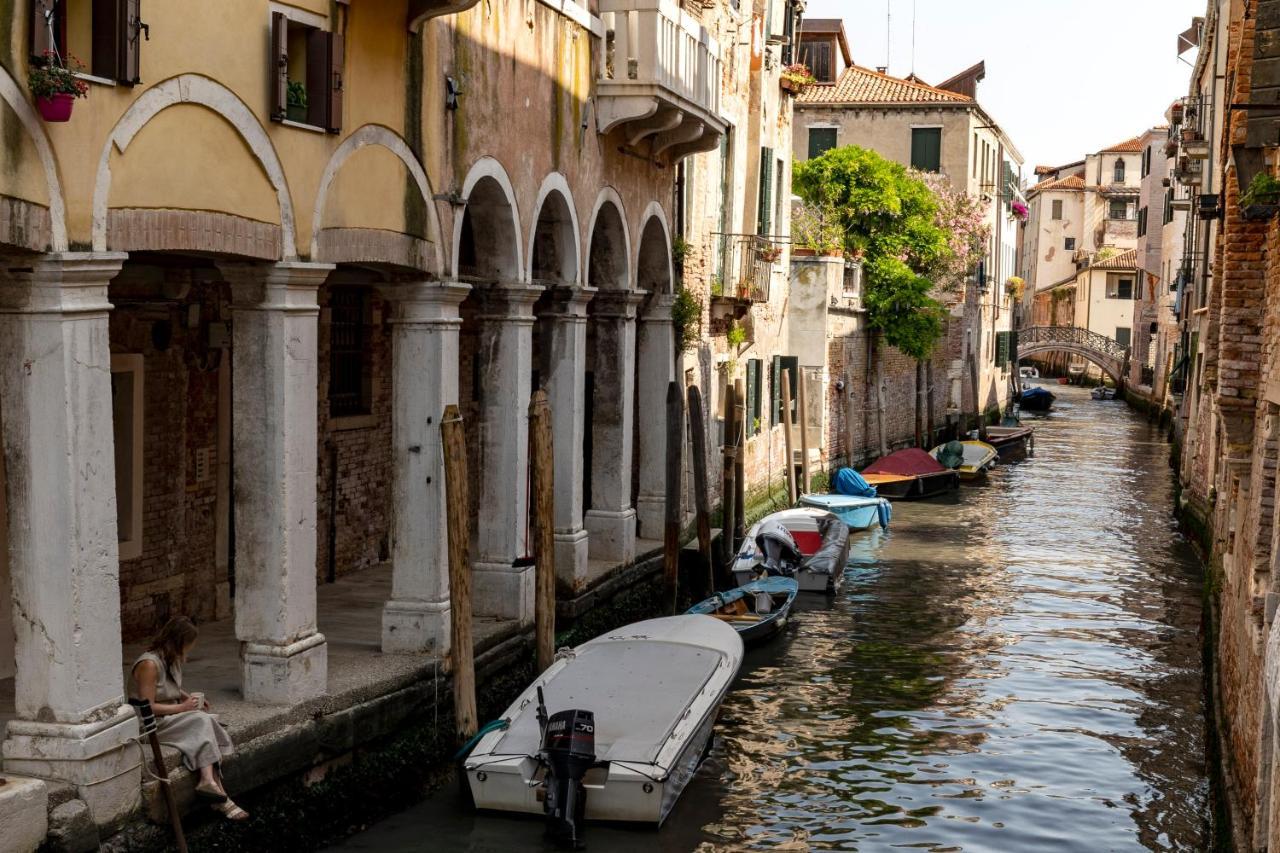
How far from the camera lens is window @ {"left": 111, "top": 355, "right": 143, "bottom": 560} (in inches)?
416

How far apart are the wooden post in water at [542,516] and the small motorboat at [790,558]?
6669 millimetres

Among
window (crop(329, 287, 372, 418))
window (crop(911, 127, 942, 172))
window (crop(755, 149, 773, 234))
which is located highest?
window (crop(911, 127, 942, 172))

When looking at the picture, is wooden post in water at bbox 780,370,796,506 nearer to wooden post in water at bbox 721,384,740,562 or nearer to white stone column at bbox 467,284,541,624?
wooden post in water at bbox 721,384,740,562

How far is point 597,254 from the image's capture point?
1536 centimetres

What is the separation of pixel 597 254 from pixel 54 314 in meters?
8.92

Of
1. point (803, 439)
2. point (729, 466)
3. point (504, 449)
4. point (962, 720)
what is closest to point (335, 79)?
point (504, 449)

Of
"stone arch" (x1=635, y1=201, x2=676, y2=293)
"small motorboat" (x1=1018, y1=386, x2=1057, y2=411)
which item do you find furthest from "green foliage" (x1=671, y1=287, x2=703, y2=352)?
"small motorboat" (x1=1018, y1=386, x2=1057, y2=411)

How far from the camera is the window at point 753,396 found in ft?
74.5

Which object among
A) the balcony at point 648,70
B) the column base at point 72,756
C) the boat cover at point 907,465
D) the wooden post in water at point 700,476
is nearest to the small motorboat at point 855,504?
the boat cover at point 907,465

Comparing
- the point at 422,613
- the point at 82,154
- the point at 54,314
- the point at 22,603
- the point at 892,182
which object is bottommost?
the point at 422,613

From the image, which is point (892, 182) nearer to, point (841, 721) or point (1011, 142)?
point (1011, 142)

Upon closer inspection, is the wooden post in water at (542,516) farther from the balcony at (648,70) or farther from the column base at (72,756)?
the column base at (72,756)

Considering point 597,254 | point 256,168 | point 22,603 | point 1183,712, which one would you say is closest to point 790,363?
point 597,254

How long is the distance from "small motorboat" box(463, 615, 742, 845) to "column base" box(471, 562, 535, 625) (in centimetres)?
85
